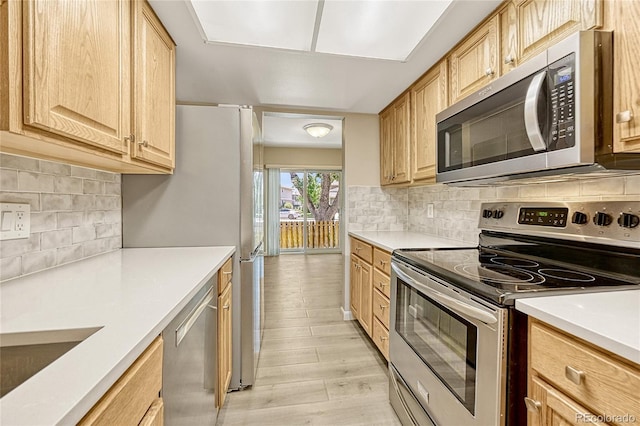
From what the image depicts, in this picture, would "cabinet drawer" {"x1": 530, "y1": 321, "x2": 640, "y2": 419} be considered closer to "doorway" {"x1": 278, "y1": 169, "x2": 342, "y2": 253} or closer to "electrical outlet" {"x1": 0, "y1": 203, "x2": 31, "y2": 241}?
"electrical outlet" {"x1": 0, "y1": 203, "x2": 31, "y2": 241}

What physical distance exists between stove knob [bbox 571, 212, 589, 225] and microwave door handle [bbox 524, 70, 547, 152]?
0.38 m

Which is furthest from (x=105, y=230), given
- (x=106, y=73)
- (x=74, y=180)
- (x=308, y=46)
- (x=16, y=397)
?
(x=308, y=46)

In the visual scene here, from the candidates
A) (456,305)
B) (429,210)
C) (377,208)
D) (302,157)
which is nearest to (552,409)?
(456,305)

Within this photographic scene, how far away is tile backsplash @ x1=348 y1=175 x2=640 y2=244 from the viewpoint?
1232 mm

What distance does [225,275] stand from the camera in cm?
164

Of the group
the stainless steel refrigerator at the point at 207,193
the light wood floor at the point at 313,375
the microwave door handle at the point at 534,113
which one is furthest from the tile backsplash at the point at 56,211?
the microwave door handle at the point at 534,113

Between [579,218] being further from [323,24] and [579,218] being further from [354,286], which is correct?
[354,286]

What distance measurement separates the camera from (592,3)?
3.30ft

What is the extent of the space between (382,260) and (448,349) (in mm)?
913

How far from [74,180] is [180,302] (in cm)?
98

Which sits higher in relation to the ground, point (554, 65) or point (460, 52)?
point (460, 52)

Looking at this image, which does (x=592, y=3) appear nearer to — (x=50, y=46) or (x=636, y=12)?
(x=636, y=12)

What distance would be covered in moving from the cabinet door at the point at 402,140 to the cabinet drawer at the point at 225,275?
59.9 inches

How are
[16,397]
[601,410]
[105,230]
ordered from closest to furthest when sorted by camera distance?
1. [16,397]
2. [601,410]
3. [105,230]
